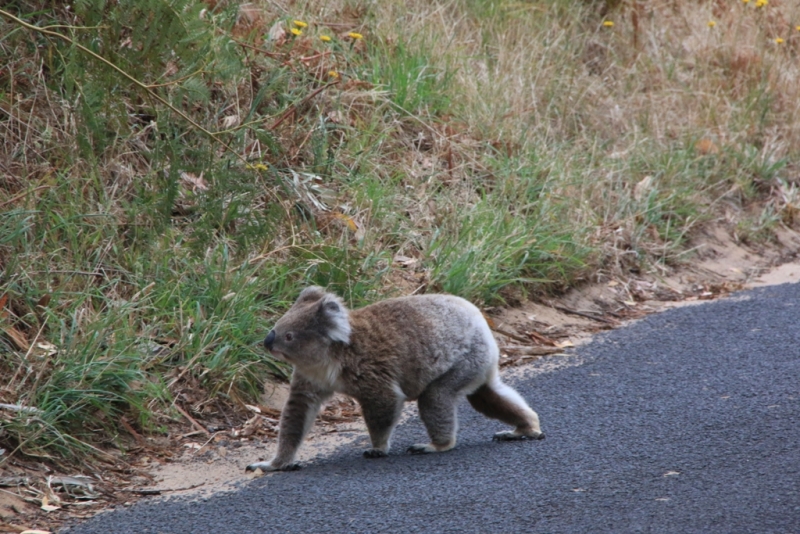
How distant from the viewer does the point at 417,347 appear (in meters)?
4.84

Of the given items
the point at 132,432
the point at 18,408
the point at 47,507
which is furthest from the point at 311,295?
the point at 47,507

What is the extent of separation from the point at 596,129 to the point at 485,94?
1463 mm

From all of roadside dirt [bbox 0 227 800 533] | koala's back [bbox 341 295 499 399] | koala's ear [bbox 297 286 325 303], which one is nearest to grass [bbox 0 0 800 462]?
roadside dirt [bbox 0 227 800 533]

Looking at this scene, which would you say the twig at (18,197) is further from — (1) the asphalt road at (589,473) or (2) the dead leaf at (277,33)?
(2) the dead leaf at (277,33)

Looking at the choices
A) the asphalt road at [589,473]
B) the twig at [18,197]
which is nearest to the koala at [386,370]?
the asphalt road at [589,473]

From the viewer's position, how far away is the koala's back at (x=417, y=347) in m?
4.80

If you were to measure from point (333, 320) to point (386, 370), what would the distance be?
0.35 metres

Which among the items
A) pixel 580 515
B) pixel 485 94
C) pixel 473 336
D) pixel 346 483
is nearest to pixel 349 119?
pixel 485 94

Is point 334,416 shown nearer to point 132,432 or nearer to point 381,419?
point 381,419

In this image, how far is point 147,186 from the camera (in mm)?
6461

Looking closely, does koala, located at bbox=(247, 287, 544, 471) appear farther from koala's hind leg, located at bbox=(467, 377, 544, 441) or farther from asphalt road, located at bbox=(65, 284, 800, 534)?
asphalt road, located at bbox=(65, 284, 800, 534)

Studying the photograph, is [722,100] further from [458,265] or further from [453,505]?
[453,505]

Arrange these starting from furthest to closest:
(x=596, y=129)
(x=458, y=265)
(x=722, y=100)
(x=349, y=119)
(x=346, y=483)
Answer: (x=722, y=100), (x=596, y=129), (x=349, y=119), (x=458, y=265), (x=346, y=483)

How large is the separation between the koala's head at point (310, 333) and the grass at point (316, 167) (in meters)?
0.81
